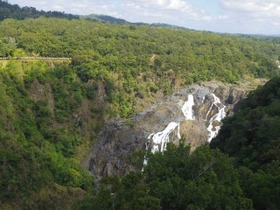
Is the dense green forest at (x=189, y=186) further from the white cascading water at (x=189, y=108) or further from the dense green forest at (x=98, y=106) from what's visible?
the white cascading water at (x=189, y=108)

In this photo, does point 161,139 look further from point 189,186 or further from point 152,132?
point 189,186

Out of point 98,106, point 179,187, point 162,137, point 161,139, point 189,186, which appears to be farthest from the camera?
point 98,106

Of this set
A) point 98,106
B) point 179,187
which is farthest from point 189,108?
point 179,187

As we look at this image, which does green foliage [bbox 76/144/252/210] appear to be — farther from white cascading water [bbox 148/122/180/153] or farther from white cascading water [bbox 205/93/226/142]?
white cascading water [bbox 205/93/226/142]

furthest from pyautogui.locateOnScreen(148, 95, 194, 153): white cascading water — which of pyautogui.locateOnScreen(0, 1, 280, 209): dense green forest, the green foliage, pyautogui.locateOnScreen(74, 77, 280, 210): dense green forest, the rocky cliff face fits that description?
the green foliage

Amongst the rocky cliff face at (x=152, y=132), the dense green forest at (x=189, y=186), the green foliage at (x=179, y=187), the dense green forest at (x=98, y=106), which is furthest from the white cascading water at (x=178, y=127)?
the green foliage at (x=179, y=187)
